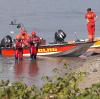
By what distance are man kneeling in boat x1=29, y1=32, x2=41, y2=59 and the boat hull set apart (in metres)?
1.31

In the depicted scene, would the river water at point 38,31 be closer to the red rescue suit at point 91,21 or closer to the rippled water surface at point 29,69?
the rippled water surface at point 29,69

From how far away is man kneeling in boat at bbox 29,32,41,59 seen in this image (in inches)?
947

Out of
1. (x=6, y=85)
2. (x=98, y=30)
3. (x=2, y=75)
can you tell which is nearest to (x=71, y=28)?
(x=98, y=30)

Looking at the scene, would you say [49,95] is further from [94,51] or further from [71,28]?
[71,28]

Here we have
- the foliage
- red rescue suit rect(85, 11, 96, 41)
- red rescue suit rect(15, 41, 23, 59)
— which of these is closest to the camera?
the foliage

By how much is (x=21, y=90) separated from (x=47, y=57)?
18.6m

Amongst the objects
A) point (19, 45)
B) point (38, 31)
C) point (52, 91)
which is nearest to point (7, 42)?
point (19, 45)

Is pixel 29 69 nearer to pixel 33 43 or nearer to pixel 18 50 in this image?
pixel 18 50

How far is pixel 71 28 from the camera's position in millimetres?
42000

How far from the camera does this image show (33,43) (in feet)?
79.7

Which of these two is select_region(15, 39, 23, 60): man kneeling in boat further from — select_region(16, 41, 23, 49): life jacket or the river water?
the river water

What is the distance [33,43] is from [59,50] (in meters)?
2.18

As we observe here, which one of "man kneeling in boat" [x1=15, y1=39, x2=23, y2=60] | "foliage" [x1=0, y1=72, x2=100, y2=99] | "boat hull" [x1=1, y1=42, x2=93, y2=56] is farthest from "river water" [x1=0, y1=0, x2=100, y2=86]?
"foliage" [x1=0, y1=72, x2=100, y2=99]

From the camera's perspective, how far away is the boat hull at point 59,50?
84.7 feet
